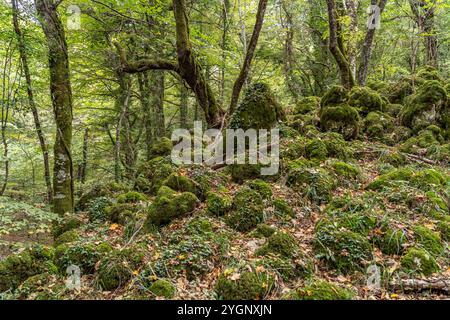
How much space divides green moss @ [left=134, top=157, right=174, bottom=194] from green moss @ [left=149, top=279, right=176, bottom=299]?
336 centimetres

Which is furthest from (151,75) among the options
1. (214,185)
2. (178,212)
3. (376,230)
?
(376,230)

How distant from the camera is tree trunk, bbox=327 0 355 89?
966cm

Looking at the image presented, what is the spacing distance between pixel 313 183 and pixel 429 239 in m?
2.16

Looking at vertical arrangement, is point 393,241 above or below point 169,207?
below

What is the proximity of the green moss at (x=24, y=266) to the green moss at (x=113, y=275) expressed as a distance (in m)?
0.72

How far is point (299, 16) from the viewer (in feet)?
46.4

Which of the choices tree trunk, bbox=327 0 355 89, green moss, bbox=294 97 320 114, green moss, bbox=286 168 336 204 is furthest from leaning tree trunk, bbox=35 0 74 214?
tree trunk, bbox=327 0 355 89

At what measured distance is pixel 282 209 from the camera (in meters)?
5.30

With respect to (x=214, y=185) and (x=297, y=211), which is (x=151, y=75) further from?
(x=297, y=211)

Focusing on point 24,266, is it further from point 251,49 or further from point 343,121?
point 343,121

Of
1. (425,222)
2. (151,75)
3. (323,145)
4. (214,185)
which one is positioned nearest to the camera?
(425,222)

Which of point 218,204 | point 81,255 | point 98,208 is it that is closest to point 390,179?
point 218,204

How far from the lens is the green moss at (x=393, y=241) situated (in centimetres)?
409
